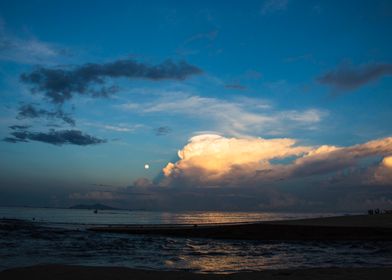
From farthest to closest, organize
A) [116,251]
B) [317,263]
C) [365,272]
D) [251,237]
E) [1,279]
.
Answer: [251,237] < [116,251] < [317,263] < [365,272] < [1,279]

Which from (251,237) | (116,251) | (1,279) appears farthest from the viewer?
(251,237)

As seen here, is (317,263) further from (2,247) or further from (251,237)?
(2,247)

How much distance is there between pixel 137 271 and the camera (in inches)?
624

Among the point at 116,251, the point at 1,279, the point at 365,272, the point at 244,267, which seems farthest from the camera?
the point at 116,251

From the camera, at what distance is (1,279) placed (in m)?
13.6

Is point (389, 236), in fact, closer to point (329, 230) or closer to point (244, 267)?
point (329, 230)

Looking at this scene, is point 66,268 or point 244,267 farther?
point 244,267

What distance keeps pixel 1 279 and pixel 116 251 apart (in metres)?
13.4

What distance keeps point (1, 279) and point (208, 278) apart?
315 inches

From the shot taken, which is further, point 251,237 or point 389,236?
point 251,237

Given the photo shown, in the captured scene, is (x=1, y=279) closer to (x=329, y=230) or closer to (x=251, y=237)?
(x=251, y=237)

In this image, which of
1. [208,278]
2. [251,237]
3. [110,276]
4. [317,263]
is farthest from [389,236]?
[110,276]

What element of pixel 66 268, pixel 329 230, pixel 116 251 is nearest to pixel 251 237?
pixel 329 230

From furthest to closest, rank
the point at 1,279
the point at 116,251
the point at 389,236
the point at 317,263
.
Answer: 1. the point at 389,236
2. the point at 116,251
3. the point at 317,263
4. the point at 1,279
